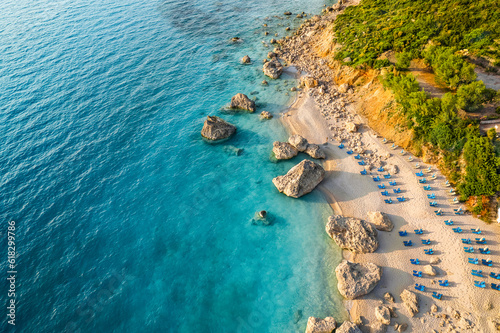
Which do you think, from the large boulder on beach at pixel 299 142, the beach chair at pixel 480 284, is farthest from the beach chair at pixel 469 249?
the large boulder on beach at pixel 299 142

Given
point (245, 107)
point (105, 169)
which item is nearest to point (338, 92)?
point (245, 107)

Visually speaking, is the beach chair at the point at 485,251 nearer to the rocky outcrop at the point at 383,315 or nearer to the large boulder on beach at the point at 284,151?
the rocky outcrop at the point at 383,315

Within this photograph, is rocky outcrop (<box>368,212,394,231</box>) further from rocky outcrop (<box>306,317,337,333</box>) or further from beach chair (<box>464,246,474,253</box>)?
rocky outcrop (<box>306,317,337,333</box>)

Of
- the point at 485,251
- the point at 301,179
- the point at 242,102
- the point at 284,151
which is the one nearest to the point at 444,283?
the point at 485,251

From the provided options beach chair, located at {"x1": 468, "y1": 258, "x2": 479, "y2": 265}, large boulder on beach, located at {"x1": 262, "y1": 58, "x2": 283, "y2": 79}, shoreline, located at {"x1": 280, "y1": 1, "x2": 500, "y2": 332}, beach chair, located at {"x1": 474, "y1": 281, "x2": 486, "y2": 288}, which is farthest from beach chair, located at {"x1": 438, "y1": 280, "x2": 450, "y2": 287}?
large boulder on beach, located at {"x1": 262, "y1": 58, "x2": 283, "y2": 79}

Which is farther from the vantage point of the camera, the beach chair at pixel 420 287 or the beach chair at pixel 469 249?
the beach chair at pixel 469 249

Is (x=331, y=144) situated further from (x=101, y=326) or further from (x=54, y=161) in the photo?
(x=54, y=161)

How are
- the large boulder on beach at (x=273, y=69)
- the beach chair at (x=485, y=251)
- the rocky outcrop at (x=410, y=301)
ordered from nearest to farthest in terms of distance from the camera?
the rocky outcrop at (x=410, y=301) < the beach chair at (x=485, y=251) < the large boulder on beach at (x=273, y=69)
